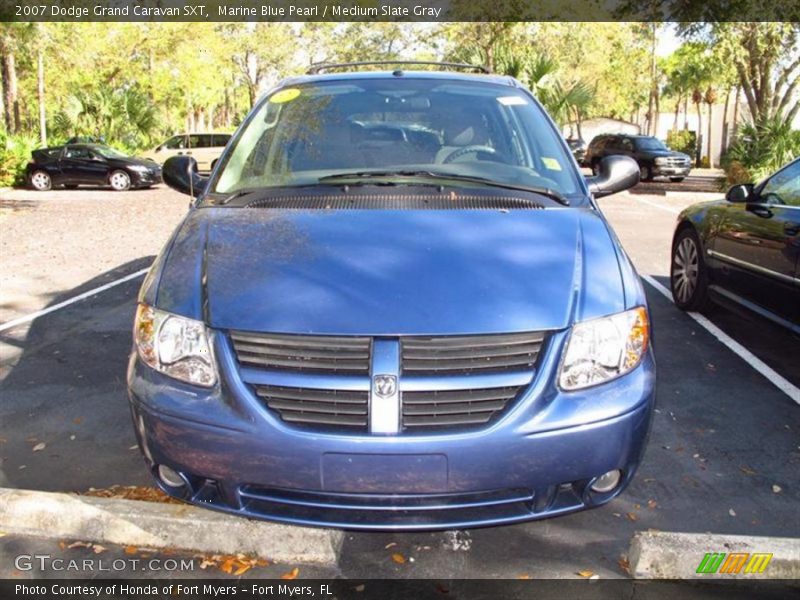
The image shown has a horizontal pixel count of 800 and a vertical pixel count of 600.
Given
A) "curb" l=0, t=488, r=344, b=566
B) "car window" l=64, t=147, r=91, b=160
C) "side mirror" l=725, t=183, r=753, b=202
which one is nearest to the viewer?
"curb" l=0, t=488, r=344, b=566

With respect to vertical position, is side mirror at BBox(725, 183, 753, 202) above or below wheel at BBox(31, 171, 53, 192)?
above

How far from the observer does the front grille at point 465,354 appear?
8.41ft

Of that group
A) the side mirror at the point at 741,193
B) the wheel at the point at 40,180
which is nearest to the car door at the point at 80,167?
the wheel at the point at 40,180

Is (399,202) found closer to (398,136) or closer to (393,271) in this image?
(393,271)

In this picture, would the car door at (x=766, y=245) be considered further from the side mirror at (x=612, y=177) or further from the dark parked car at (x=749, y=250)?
the side mirror at (x=612, y=177)

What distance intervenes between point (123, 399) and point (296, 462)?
2701mm

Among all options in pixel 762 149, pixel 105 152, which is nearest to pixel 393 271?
pixel 762 149

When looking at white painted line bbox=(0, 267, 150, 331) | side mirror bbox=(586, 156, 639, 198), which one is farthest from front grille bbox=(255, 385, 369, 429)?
white painted line bbox=(0, 267, 150, 331)

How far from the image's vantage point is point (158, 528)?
308 cm

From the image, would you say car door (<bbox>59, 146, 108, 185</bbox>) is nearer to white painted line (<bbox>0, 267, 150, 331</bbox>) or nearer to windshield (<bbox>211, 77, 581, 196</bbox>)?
white painted line (<bbox>0, 267, 150, 331</bbox>)

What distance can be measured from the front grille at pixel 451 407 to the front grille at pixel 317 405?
16 centimetres

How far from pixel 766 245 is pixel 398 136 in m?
2.97

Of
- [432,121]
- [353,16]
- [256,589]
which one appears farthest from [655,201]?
[353,16]

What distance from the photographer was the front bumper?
2.50 meters
